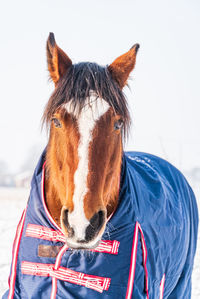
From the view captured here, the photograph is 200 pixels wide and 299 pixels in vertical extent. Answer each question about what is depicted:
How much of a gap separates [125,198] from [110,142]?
404 millimetres

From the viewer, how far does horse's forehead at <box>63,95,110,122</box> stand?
5.33 ft

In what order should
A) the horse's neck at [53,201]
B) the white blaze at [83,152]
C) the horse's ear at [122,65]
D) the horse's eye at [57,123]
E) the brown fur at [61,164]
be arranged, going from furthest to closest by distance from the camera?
1. the horse's ear at [122,65]
2. the horse's neck at [53,201]
3. the horse's eye at [57,123]
4. the brown fur at [61,164]
5. the white blaze at [83,152]

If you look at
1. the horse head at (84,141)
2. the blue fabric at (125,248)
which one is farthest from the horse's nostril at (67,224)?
the blue fabric at (125,248)

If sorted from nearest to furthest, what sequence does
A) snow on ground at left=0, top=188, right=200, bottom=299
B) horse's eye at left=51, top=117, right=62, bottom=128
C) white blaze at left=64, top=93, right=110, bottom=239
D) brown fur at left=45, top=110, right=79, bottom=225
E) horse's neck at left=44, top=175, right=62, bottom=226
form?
white blaze at left=64, top=93, right=110, bottom=239 → brown fur at left=45, top=110, right=79, bottom=225 → horse's eye at left=51, top=117, right=62, bottom=128 → horse's neck at left=44, top=175, right=62, bottom=226 → snow on ground at left=0, top=188, right=200, bottom=299

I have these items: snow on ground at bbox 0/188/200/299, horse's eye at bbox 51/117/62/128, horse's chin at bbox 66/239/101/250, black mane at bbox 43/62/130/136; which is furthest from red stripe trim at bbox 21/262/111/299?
snow on ground at bbox 0/188/200/299

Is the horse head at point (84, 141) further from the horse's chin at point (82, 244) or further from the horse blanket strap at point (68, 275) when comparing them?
the horse blanket strap at point (68, 275)

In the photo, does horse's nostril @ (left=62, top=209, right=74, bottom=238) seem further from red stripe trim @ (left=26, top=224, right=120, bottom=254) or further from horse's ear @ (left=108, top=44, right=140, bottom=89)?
horse's ear @ (left=108, top=44, right=140, bottom=89)

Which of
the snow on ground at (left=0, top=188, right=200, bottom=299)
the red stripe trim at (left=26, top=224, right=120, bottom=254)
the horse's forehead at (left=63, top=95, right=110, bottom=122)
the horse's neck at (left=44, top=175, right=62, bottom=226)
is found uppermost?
the horse's forehead at (left=63, top=95, right=110, bottom=122)

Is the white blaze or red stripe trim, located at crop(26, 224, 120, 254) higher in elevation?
the white blaze

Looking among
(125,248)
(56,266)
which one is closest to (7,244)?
(56,266)

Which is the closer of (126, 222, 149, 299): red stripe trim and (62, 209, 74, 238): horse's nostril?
(62, 209, 74, 238): horse's nostril

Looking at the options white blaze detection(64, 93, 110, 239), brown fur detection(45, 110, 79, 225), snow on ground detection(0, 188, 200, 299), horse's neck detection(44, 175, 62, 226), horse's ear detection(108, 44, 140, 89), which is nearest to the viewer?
white blaze detection(64, 93, 110, 239)

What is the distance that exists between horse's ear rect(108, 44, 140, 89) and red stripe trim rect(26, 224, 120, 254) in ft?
3.46

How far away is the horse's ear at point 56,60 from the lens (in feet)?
6.14
